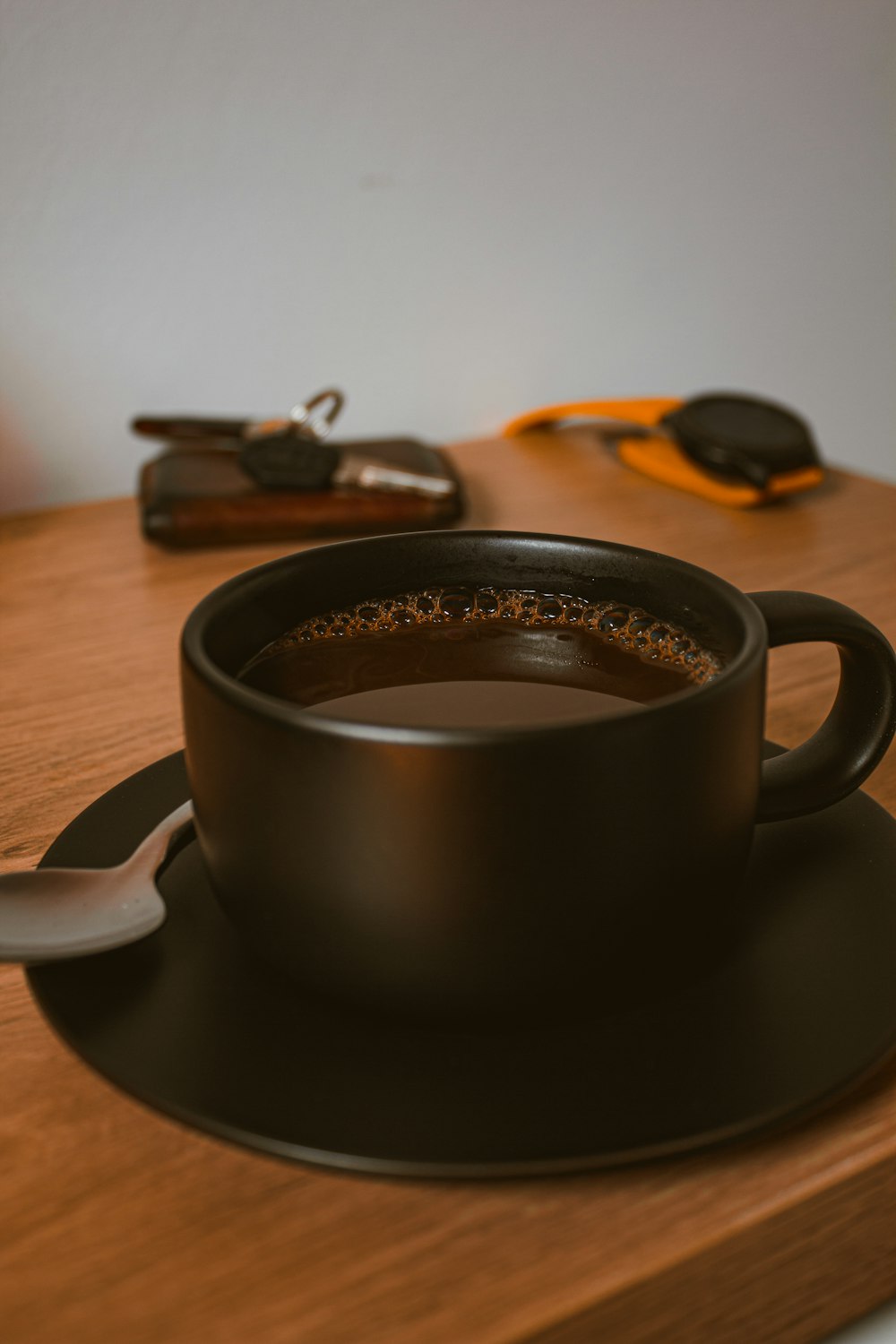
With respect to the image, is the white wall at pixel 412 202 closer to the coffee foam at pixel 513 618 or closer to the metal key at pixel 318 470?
the metal key at pixel 318 470

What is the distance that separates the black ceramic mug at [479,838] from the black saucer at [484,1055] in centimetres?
1

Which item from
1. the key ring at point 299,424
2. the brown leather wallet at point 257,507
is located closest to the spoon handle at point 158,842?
the brown leather wallet at point 257,507

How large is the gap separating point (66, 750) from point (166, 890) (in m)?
0.19

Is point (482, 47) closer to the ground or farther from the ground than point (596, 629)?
Answer: farther from the ground

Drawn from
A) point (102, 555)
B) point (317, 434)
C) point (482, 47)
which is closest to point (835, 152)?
point (482, 47)

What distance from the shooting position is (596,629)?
1.30 ft

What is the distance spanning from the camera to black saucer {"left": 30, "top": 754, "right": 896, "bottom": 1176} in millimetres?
272

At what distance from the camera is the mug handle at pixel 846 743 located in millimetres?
371

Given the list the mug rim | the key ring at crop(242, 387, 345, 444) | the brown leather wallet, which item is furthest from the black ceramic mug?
the key ring at crop(242, 387, 345, 444)

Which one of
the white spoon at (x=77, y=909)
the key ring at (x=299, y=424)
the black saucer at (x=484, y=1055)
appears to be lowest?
the key ring at (x=299, y=424)

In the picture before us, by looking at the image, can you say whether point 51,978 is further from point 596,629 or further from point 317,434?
point 317,434

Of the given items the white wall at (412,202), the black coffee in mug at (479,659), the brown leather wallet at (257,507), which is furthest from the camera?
the white wall at (412,202)

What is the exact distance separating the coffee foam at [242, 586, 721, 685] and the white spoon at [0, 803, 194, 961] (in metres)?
0.07

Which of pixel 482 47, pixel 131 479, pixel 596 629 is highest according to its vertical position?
pixel 482 47
